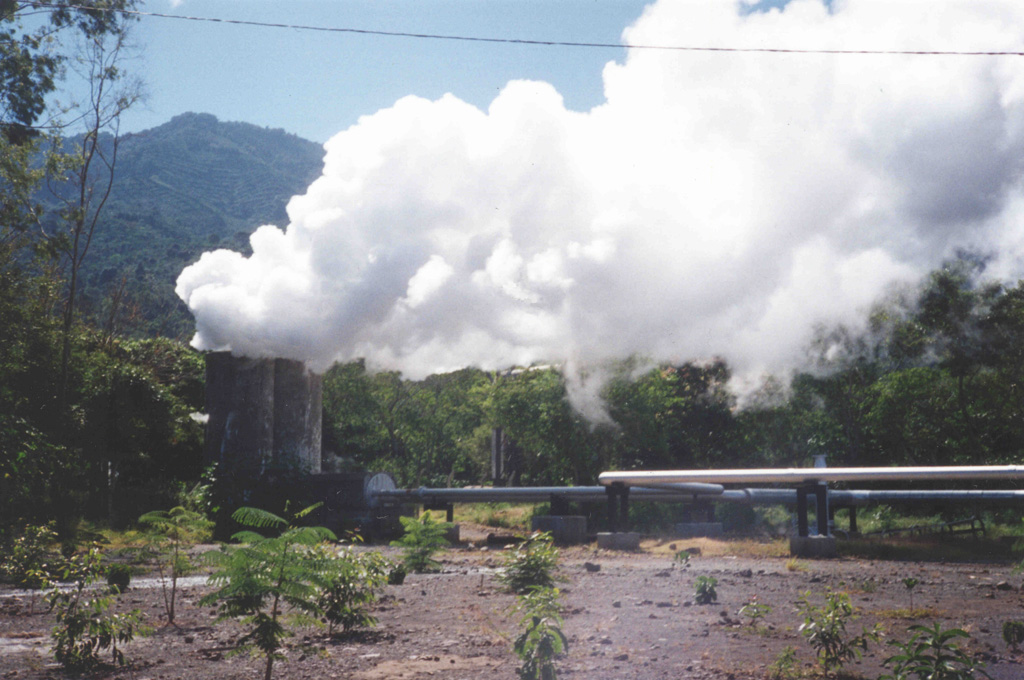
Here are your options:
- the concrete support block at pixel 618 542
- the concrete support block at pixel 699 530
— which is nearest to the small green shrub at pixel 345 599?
the concrete support block at pixel 618 542

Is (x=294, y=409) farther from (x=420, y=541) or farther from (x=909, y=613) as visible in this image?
(x=909, y=613)

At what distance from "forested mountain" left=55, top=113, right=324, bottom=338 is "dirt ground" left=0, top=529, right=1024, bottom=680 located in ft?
63.9

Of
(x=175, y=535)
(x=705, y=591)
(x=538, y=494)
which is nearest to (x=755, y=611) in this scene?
(x=705, y=591)

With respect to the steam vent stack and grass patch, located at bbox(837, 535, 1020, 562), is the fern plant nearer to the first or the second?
grass patch, located at bbox(837, 535, 1020, 562)

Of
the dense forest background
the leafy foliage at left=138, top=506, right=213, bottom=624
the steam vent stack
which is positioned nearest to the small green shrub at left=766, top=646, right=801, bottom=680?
the leafy foliage at left=138, top=506, right=213, bottom=624

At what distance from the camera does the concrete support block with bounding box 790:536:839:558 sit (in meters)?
13.2

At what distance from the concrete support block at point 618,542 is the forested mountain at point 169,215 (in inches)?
674

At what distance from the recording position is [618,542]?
50.0ft

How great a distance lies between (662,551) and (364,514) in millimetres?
6755

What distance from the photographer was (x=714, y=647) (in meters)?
5.56

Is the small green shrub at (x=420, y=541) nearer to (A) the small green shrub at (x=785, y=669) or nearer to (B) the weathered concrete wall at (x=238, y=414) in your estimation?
(A) the small green shrub at (x=785, y=669)

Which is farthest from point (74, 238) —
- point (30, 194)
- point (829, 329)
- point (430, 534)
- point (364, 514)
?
point (829, 329)

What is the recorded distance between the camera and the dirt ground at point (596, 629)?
5.09 metres

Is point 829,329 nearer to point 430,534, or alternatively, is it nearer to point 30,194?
point 430,534
